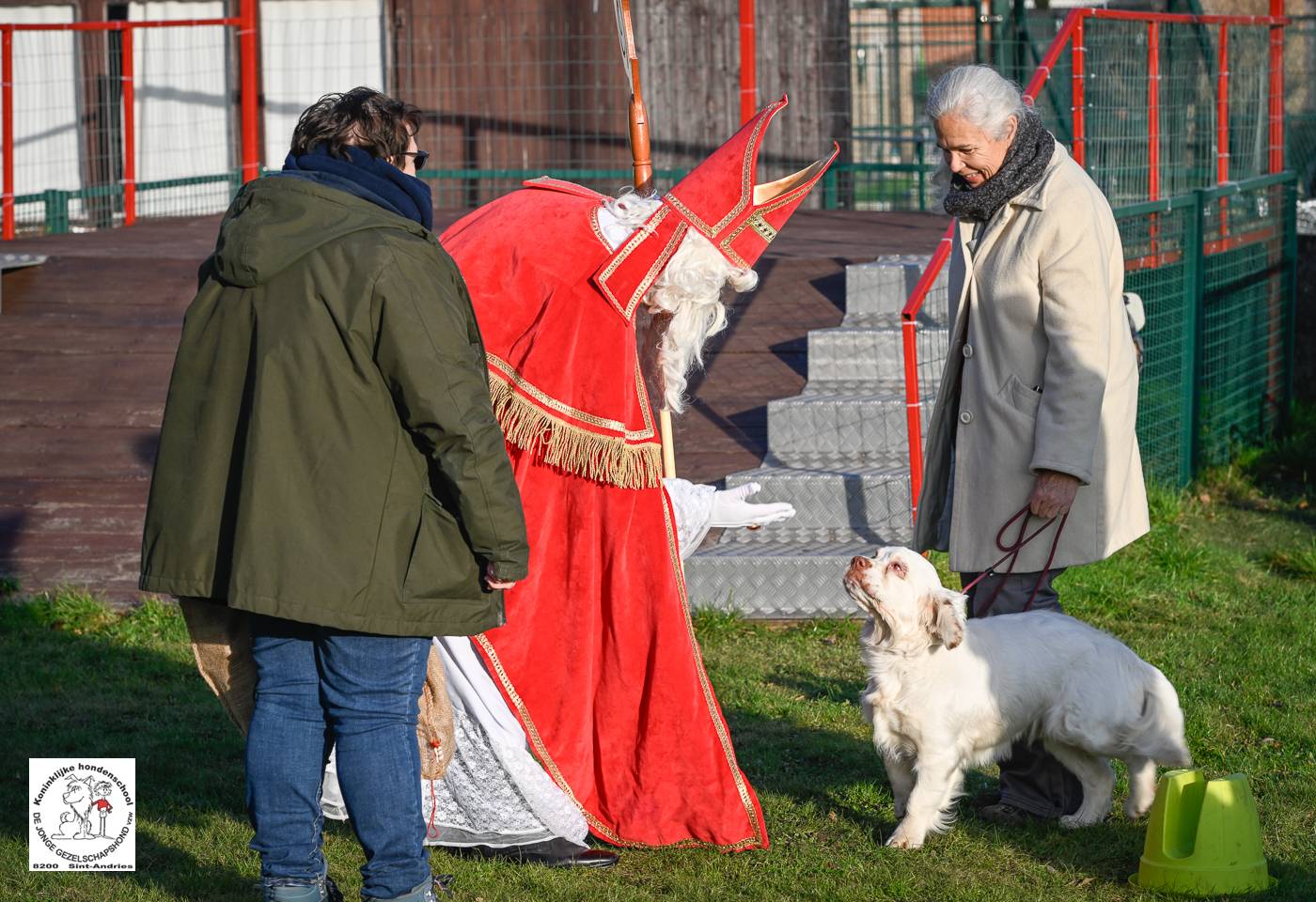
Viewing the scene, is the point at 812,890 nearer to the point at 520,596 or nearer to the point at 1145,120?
the point at 520,596

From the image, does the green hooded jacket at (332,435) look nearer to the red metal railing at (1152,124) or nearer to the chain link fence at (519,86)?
the red metal railing at (1152,124)

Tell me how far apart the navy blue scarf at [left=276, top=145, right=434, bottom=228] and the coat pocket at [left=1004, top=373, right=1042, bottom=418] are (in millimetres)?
1676

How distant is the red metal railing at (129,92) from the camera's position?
9953 mm

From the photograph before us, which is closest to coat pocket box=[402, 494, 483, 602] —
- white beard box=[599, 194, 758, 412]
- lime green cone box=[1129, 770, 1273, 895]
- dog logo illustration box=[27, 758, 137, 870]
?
white beard box=[599, 194, 758, 412]

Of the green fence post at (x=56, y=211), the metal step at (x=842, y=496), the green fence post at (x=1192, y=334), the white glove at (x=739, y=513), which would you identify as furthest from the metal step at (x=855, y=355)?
the green fence post at (x=56, y=211)

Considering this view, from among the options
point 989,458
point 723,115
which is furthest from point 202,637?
point 723,115

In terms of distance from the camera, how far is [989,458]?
13.7 feet

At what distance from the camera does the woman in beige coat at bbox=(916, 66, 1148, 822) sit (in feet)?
13.1

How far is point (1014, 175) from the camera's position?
4008mm

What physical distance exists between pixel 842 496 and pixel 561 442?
3098mm

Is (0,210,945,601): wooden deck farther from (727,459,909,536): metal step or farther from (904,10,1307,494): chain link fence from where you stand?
(904,10,1307,494): chain link fence

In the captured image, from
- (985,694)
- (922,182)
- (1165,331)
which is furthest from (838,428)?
(922,182)

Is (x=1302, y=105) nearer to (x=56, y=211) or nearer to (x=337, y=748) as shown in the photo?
(x=56, y=211)

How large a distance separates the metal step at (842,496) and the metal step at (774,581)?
229 millimetres
